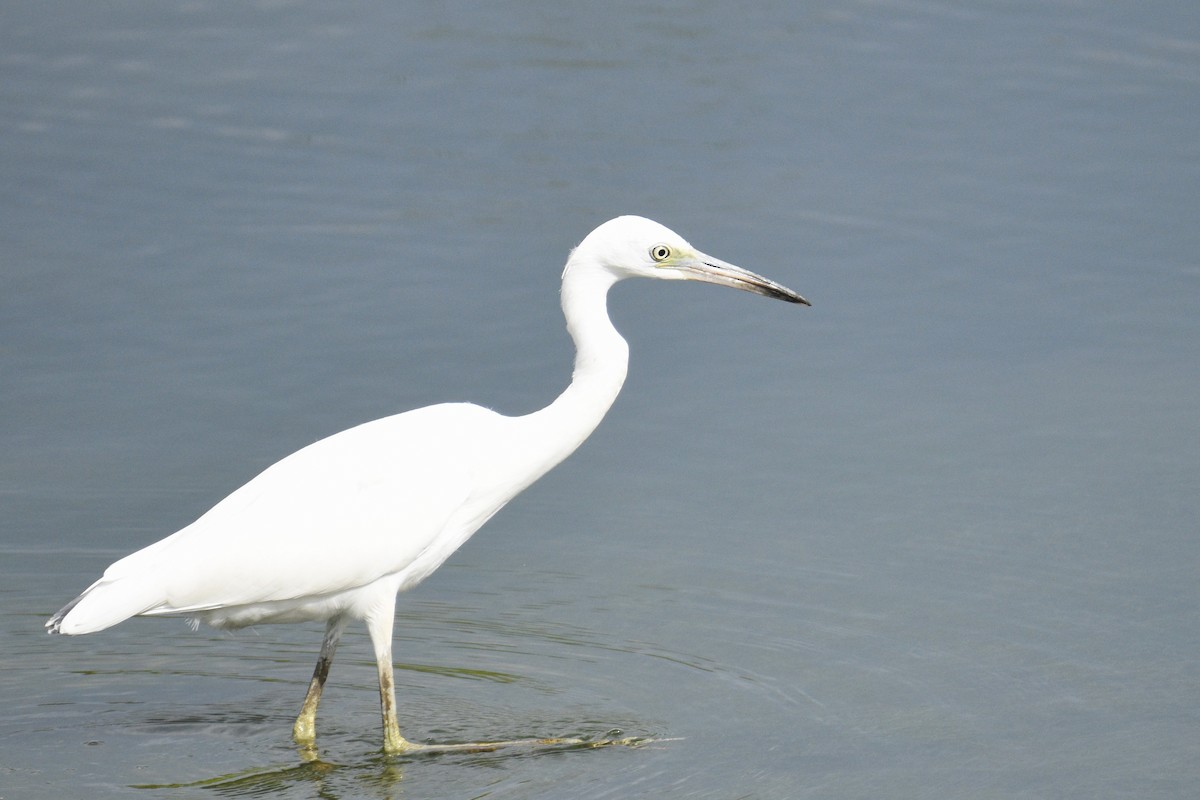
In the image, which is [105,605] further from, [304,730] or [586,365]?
[586,365]

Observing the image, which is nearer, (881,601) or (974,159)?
(881,601)

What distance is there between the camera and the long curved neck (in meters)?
6.75

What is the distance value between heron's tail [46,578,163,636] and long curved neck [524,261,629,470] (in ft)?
5.51

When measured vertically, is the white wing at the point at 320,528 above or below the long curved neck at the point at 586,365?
below

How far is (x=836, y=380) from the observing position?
31.6 feet

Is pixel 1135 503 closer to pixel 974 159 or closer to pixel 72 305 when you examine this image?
pixel 974 159

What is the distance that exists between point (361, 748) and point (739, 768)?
5.02 feet

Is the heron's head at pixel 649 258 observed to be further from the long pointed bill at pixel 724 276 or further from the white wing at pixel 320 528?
the white wing at pixel 320 528

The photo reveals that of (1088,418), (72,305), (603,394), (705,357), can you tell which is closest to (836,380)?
(705,357)

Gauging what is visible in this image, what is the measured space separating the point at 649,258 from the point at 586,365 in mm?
504

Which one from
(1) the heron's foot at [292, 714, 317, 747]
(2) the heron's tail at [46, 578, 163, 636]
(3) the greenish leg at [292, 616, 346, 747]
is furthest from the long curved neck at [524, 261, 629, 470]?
(2) the heron's tail at [46, 578, 163, 636]

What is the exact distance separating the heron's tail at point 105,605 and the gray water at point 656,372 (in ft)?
1.90

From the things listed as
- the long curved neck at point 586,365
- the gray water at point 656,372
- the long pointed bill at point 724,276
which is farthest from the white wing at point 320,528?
the long pointed bill at point 724,276

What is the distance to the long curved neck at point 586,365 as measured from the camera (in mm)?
6754
